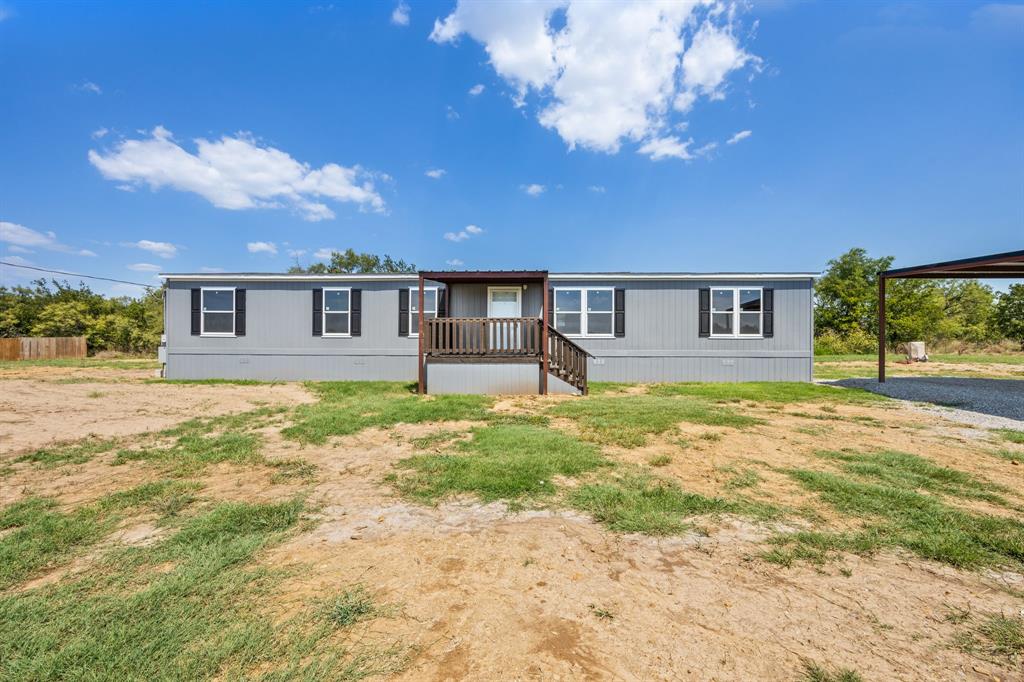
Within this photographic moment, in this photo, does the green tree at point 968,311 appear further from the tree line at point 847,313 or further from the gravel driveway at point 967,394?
the gravel driveway at point 967,394

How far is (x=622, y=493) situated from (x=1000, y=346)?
35.8 meters

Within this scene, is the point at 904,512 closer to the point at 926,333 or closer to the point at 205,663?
the point at 205,663

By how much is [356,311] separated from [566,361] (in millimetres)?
6781

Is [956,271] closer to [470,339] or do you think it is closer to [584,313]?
[584,313]

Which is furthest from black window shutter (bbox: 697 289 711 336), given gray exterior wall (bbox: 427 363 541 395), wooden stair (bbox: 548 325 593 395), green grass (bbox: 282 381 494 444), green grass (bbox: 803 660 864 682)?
green grass (bbox: 803 660 864 682)

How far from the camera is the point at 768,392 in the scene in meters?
9.89

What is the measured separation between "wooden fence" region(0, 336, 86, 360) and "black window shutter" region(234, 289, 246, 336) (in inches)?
720

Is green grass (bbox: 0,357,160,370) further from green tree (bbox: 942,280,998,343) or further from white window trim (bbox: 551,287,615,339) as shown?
green tree (bbox: 942,280,998,343)

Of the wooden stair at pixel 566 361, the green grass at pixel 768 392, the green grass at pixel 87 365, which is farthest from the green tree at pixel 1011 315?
the green grass at pixel 87 365

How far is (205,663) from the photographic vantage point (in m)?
1.82

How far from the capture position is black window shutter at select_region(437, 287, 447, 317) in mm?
11884

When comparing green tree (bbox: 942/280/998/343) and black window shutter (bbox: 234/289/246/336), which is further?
green tree (bbox: 942/280/998/343)

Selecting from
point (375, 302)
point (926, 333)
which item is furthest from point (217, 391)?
point (926, 333)

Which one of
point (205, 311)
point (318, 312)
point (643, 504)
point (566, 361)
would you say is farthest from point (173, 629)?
point (205, 311)
